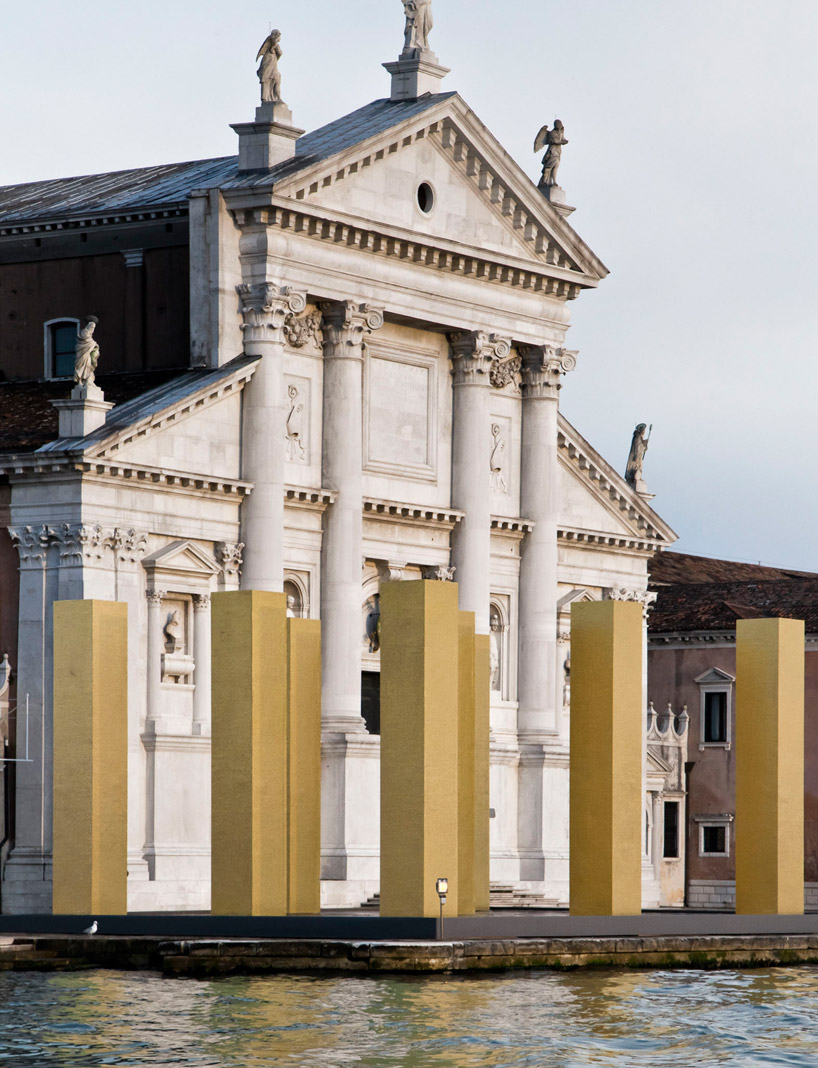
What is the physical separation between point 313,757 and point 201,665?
5.69 metres

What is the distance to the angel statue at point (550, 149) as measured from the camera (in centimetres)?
4262

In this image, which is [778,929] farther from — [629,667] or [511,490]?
[511,490]

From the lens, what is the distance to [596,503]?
43750 millimetres

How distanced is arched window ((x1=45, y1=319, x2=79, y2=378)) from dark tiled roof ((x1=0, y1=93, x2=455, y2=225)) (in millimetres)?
1528

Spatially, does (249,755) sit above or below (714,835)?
above

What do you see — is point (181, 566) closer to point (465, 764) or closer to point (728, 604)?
point (465, 764)

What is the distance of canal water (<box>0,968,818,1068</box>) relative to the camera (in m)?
23.9

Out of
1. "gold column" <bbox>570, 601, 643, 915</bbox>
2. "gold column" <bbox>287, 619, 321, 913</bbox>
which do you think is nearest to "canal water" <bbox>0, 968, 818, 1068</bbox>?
"gold column" <bbox>570, 601, 643, 915</bbox>

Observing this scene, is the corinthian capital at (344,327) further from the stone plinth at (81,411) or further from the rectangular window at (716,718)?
the rectangular window at (716,718)

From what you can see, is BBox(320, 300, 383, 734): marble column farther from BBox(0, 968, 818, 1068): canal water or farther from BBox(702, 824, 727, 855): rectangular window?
BBox(702, 824, 727, 855): rectangular window

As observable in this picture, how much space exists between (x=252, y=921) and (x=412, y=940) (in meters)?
1.79

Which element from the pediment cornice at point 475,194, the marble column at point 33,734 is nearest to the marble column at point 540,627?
the pediment cornice at point 475,194

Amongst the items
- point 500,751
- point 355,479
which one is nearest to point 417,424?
point 355,479

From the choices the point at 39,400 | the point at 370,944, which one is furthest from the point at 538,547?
the point at 370,944
